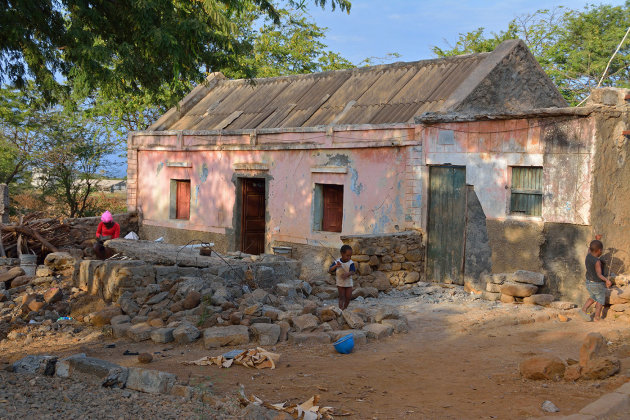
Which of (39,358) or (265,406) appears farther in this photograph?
(39,358)

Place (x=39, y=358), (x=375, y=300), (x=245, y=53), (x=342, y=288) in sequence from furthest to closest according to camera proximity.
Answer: (x=375, y=300)
(x=342, y=288)
(x=245, y=53)
(x=39, y=358)

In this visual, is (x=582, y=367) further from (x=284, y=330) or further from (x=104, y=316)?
(x=104, y=316)

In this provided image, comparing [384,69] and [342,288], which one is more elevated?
[384,69]

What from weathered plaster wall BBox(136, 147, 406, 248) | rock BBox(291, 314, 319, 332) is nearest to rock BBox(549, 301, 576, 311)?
weathered plaster wall BBox(136, 147, 406, 248)

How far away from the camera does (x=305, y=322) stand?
855cm

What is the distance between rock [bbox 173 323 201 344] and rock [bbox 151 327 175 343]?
0.08 m

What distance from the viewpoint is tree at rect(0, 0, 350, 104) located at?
714 centimetres

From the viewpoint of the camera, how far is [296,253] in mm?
16266

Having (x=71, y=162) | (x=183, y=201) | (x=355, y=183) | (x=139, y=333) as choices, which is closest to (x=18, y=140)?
(x=71, y=162)

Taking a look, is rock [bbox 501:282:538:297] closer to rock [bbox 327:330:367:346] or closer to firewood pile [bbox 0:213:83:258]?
rock [bbox 327:330:367:346]

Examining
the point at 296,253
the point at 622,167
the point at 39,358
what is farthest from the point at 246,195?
the point at 39,358

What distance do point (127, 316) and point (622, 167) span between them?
847cm

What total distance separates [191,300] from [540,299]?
5849 mm

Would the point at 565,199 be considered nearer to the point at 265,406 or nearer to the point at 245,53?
the point at 245,53
